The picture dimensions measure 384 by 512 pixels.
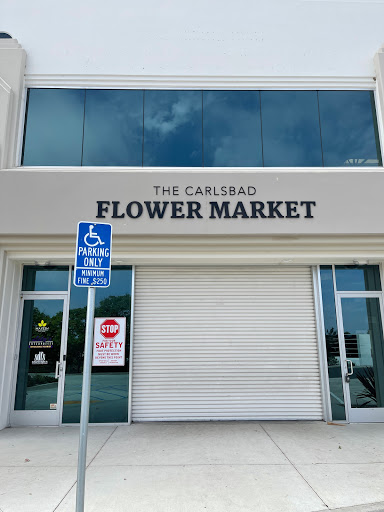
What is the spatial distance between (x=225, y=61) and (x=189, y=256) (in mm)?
4776

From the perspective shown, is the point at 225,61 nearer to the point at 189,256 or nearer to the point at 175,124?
the point at 175,124

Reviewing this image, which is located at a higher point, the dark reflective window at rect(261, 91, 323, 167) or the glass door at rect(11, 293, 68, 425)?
the dark reflective window at rect(261, 91, 323, 167)

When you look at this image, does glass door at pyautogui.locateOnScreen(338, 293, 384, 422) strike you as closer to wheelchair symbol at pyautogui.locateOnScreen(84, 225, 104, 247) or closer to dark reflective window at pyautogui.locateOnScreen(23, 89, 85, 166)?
wheelchair symbol at pyautogui.locateOnScreen(84, 225, 104, 247)

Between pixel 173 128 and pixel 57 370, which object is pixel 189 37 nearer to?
pixel 173 128

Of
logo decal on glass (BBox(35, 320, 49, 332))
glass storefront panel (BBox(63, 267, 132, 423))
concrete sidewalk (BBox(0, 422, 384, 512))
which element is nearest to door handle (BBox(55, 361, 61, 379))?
glass storefront panel (BBox(63, 267, 132, 423))

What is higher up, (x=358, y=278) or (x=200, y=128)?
(x=200, y=128)

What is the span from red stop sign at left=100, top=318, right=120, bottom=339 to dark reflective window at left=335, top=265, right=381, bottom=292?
522 centimetres

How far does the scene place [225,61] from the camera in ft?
27.7

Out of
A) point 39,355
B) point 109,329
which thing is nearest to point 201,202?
point 109,329

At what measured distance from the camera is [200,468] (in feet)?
17.3

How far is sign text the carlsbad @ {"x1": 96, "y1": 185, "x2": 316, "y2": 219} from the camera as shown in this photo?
24.0ft

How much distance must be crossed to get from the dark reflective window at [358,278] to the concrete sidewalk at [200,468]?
119 inches

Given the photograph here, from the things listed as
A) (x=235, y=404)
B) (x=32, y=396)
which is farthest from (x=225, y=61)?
(x=32, y=396)

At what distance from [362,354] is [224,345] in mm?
3142
